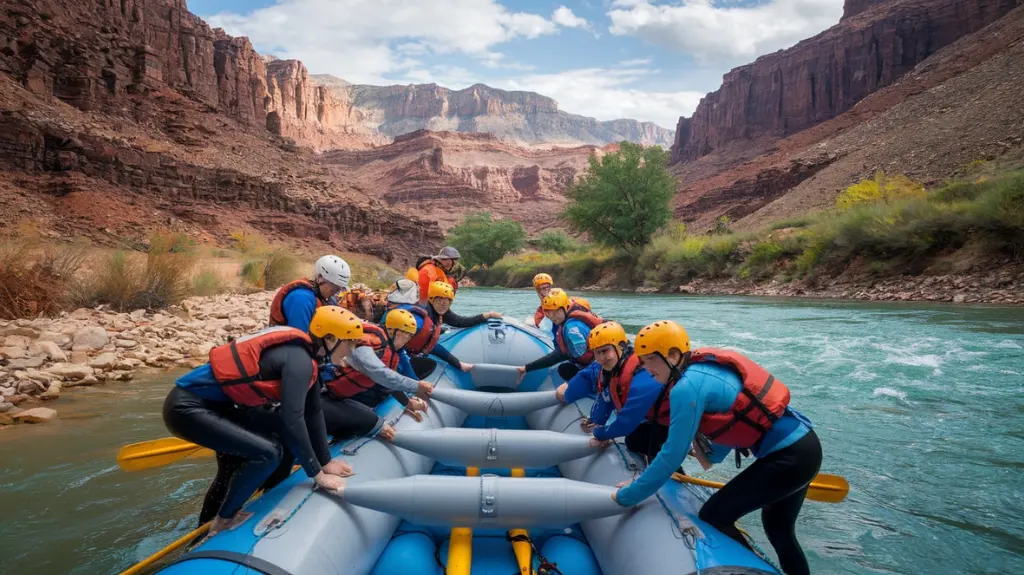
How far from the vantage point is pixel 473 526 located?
9.00 feet

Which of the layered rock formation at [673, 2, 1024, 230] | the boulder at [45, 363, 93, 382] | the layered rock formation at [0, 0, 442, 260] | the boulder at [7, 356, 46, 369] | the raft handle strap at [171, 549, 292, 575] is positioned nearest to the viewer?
the raft handle strap at [171, 549, 292, 575]

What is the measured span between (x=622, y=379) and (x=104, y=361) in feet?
22.7

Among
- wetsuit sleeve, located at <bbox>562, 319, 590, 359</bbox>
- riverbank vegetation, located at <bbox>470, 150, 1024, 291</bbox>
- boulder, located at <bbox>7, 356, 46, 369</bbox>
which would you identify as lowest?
boulder, located at <bbox>7, 356, 46, 369</bbox>

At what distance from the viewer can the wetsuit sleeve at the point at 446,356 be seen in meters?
5.75

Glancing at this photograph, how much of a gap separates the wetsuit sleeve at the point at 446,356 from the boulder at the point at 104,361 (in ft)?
14.8

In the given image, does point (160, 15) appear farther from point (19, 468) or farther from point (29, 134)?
point (19, 468)

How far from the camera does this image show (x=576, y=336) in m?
4.83

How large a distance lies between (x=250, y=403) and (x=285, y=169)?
144ft

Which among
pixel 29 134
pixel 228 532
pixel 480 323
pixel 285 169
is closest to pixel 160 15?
pixel 285 169

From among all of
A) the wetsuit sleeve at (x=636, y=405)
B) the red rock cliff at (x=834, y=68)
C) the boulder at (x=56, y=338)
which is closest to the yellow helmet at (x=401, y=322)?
the wetsuit sleeve at (x=636, y=405)

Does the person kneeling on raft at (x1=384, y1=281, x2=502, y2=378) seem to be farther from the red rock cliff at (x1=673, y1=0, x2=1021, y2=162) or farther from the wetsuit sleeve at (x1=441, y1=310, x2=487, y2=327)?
the red rock cliff at (x1=673, y1=0, x2=1021, y2=162)

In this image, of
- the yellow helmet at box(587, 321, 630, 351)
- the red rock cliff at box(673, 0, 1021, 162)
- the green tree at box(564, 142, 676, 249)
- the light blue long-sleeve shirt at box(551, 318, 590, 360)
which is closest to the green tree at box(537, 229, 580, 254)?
the green tree at box(564, 142, 676, 249)

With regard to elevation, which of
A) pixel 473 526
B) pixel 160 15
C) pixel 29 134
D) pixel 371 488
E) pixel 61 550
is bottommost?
pixel 61 550

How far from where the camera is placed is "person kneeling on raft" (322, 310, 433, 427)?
3.65 metres
